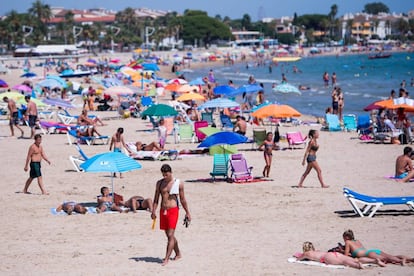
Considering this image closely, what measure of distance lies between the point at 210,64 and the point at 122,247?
301 feet

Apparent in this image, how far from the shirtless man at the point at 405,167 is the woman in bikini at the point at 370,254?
5.51 m

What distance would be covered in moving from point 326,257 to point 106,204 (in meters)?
4.66

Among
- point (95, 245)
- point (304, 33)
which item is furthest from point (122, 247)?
point (304, 33)

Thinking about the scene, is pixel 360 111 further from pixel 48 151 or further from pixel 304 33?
pixel 304 33

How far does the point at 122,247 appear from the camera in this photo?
9992 mm

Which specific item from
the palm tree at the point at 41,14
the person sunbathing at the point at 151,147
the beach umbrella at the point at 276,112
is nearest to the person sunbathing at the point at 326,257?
the person sunbathing at the point at 151,147

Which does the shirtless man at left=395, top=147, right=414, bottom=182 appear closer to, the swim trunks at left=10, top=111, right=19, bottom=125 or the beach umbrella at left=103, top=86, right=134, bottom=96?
the swim trunks at left=10, top=111, right=19, bottom=125

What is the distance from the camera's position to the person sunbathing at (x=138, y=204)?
40.2ft

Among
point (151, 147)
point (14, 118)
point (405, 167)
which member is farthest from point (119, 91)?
point (405, 167)

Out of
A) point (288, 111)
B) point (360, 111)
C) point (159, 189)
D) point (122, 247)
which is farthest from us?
point (360, 111)

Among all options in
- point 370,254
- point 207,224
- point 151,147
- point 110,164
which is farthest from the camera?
point 151,147

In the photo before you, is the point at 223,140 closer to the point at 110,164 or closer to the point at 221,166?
the point at 221,166

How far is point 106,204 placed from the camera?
12367mm

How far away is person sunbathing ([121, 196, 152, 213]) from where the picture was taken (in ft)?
40.2
